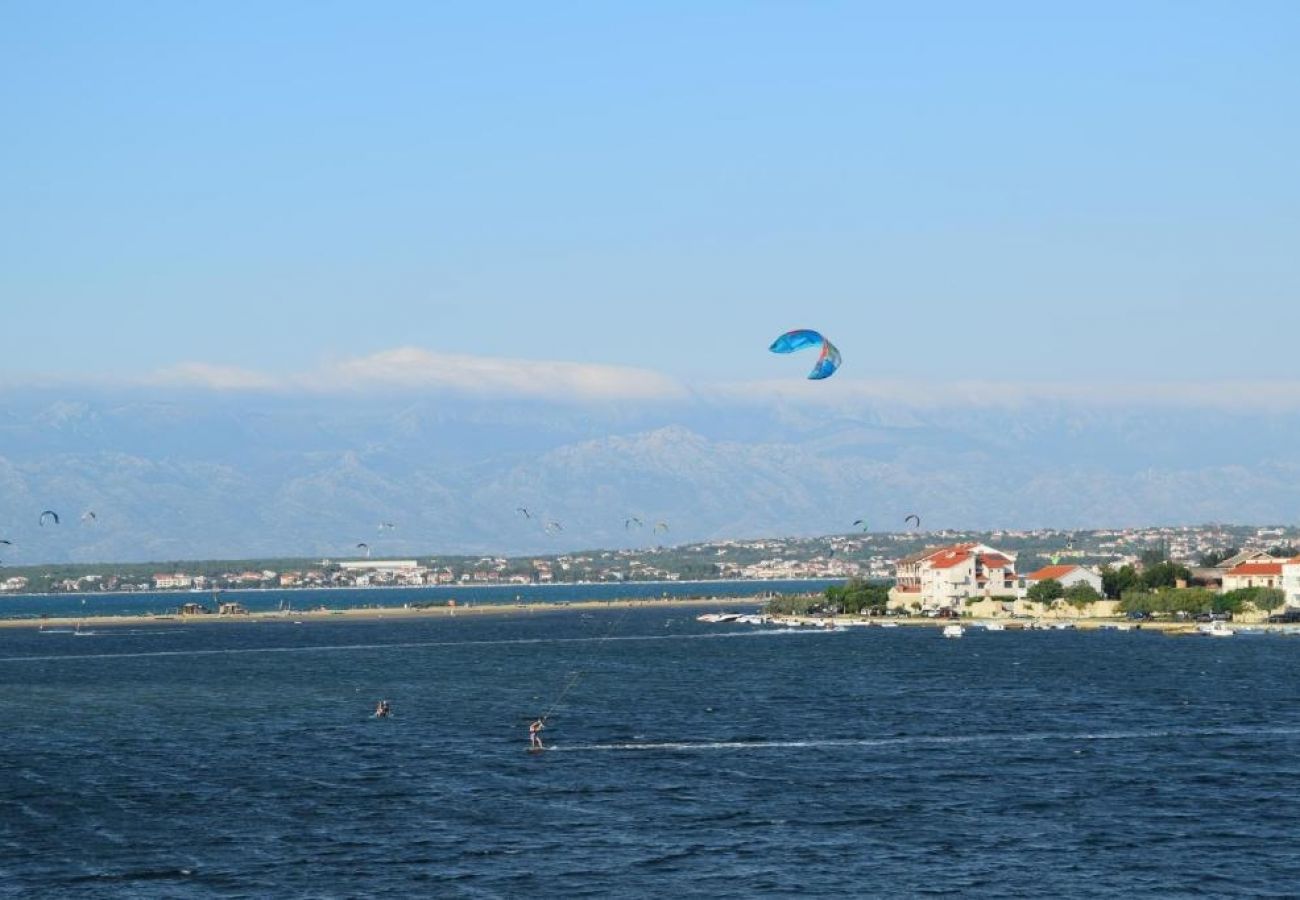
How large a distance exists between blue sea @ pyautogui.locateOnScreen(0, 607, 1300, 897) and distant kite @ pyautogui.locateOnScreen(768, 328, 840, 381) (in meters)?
18.7

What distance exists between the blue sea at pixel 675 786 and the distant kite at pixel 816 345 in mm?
18652

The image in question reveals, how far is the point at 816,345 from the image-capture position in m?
120

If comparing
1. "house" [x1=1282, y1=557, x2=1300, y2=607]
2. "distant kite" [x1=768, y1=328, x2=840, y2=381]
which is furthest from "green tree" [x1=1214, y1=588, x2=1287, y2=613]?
"distant kite" [x1=768, y1=328, x2=840, y2=381]

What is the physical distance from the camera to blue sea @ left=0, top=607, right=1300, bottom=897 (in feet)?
197

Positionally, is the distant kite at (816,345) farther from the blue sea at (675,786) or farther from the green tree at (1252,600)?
the green tree at (1252,600)

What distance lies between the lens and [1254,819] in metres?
68.6

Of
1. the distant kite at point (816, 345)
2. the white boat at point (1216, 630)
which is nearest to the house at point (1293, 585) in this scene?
the white boat at point (1216, 630)

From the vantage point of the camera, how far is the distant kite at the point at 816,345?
11625 centimetres

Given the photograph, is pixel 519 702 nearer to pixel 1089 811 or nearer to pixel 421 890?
pixel 1089 811

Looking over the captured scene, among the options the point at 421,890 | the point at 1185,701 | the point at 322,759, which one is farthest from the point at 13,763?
the point at 1185,701

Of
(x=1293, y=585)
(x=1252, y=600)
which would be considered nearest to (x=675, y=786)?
(x=1252, y=600)

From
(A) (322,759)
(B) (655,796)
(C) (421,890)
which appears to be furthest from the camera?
(A) (322,759)

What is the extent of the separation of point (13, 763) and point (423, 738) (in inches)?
736

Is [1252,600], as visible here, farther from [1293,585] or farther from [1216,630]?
[1216,630]
